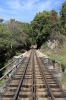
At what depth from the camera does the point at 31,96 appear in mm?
11227

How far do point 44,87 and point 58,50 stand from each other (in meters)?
47.8

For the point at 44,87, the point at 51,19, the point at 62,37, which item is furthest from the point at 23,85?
the point at 51,19

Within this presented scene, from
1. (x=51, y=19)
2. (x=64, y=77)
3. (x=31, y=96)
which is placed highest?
(x=51, y=19)

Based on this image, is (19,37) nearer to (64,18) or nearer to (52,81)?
(64,18)

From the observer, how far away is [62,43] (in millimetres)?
63500

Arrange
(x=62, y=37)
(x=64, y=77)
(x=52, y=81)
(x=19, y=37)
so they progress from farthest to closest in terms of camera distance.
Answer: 1. (x=62, y=37)
2. (x=19, y=37)
3. (x=64, y=77)
4. (x=52, y=81)

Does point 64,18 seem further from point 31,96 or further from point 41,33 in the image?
point 31,96

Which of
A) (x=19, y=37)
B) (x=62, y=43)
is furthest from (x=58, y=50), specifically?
(x=19, y=37)

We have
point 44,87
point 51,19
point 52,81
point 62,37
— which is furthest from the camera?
point 51,19

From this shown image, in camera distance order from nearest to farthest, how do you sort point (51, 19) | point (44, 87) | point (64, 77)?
point (44, 87) → point (64, 77) → point (51, 19)

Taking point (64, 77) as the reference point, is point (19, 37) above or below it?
above

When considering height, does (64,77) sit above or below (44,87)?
below

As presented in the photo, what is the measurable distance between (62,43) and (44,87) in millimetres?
50976

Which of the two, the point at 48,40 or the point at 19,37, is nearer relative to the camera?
the point at 19,37
